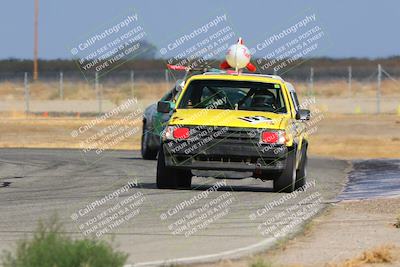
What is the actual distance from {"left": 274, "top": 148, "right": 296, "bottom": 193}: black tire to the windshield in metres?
1.06

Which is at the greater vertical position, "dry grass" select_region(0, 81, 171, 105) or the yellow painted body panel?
the yellow painted body panel

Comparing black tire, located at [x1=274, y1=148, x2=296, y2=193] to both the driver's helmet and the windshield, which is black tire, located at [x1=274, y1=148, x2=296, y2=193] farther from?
the driver's helmet

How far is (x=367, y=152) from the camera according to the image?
36.7 meters

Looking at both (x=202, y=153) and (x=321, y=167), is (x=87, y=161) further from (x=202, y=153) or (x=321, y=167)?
(x=202, y=153)

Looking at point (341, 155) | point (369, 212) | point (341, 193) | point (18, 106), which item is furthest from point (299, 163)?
point (18, 106)

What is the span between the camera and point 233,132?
61.2 feet

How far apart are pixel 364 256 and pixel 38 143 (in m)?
28.4

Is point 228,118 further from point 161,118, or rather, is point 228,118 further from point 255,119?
point 161,118

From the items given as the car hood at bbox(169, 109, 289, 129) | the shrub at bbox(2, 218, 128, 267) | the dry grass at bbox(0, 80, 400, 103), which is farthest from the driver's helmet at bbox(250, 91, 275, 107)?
the dry grass at bbox(0, 80, 400, 103)

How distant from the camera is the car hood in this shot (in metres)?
18.7

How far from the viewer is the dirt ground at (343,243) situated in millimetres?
11133

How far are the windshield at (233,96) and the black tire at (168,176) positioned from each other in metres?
1.06

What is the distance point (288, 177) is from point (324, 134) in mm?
24780

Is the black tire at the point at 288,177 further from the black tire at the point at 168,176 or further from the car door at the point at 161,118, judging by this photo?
the car door at the point at 161,118
